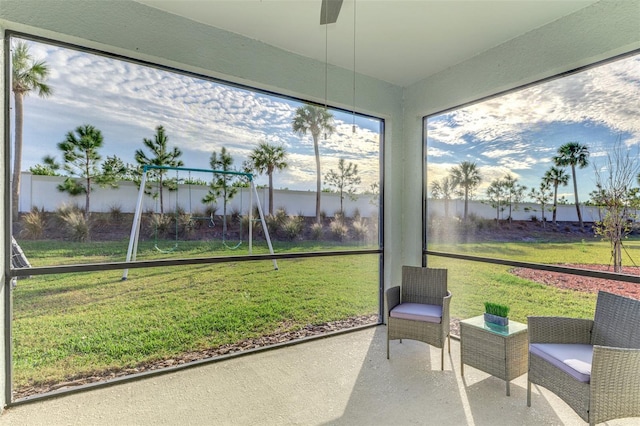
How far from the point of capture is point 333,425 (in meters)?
2.01

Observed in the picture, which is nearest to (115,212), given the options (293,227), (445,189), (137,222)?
(137,222)

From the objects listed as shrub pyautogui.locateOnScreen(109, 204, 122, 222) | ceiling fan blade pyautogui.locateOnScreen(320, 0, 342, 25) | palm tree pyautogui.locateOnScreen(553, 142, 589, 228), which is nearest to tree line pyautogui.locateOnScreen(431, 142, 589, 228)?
palm tree pyautogui.locateOnScreen(553, 142, 589, 228)

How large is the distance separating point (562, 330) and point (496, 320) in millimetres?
469

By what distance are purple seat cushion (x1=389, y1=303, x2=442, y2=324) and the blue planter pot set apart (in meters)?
0.39

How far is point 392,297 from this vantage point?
318cm

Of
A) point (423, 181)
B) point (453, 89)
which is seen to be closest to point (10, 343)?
point (423, 181)

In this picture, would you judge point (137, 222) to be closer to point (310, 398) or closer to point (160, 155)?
point (160, 155)

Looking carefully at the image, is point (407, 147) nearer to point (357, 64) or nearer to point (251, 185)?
point (357, 64)

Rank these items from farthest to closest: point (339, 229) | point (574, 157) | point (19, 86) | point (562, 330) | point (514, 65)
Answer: point (339, 229), point (514, 65), point (574, 157), point (19, 86), point (562, 330)

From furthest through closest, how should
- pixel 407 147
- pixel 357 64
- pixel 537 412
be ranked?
pixel 407 147
pixel 357 64
pixel 537 412

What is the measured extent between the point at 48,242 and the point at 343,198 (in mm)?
2759

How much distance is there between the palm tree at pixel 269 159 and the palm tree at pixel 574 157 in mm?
2589

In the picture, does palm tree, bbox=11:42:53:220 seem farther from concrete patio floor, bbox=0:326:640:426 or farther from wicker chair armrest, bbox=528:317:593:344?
wicker chair armrest, bbox=528:317:593:344

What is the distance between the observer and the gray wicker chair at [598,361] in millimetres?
1704
